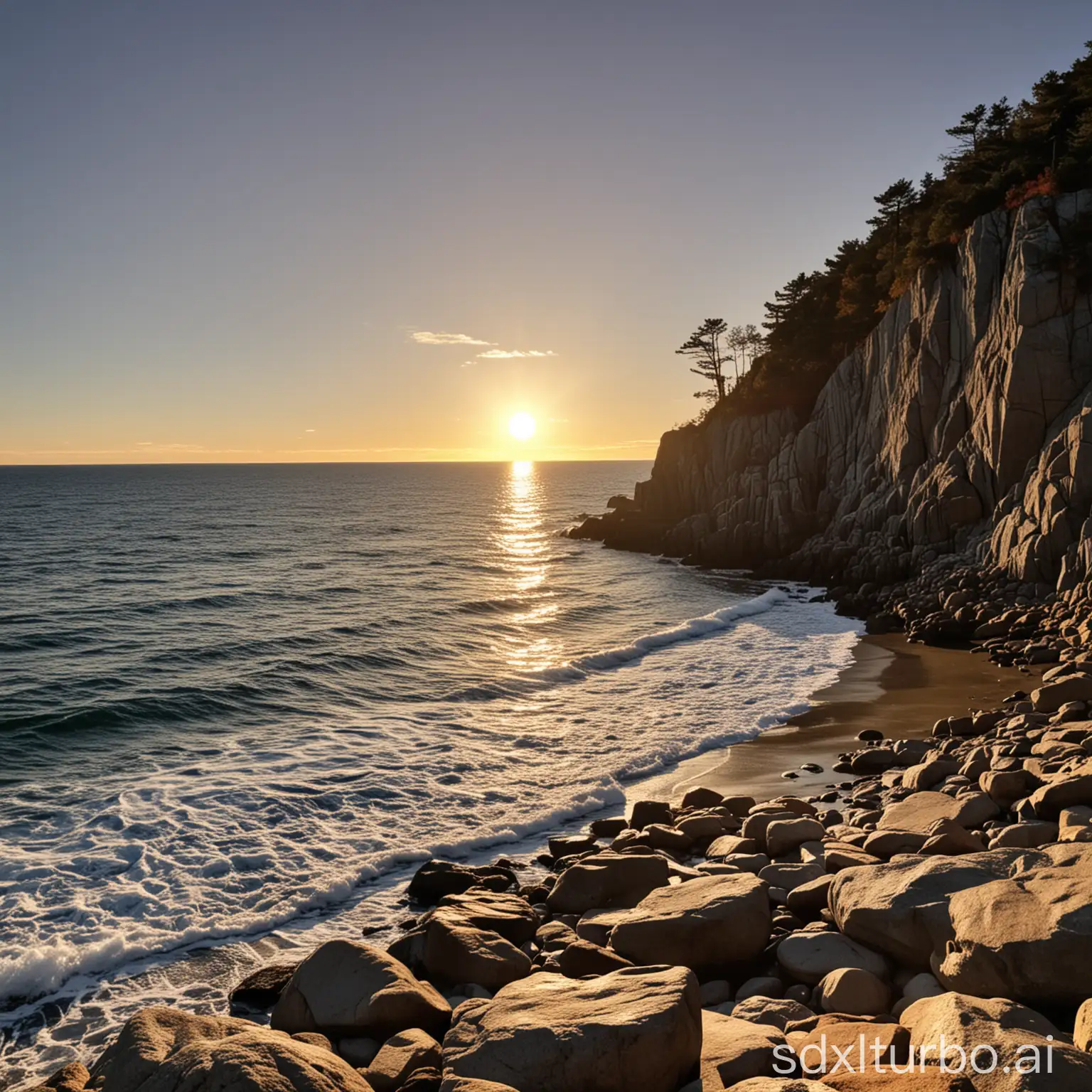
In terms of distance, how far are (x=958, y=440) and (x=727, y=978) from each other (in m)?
34.0

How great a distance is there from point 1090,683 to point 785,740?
666cm

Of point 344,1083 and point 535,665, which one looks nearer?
point 344,1083

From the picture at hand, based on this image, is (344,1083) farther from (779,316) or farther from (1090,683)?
(779,316)

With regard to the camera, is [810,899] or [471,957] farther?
[810,899]

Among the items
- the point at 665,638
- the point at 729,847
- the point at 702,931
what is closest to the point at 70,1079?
the point at 702,931

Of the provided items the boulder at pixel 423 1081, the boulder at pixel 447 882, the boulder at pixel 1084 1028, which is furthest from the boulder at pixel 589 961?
the boulder at pixel 1084 1028

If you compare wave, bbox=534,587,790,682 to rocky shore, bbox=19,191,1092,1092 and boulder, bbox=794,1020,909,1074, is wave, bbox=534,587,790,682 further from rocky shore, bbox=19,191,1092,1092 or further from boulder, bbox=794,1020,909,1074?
boulder, bbox=794,1020,909,1074

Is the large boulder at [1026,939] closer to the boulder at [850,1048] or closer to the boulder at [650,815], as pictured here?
the boulder at [850,1048]

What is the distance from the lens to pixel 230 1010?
9.37 metres

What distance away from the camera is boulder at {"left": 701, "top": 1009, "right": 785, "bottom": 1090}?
579 centimetres

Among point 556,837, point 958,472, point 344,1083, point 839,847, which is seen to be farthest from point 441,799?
point 958,472

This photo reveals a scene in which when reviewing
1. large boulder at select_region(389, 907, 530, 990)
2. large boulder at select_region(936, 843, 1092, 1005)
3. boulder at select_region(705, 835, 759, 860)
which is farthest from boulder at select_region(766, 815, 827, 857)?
large boulder at select_region(936, 843, 1092, 1005)

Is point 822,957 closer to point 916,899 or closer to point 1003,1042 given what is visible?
point 916,899

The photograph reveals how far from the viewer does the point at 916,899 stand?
7.31 m
